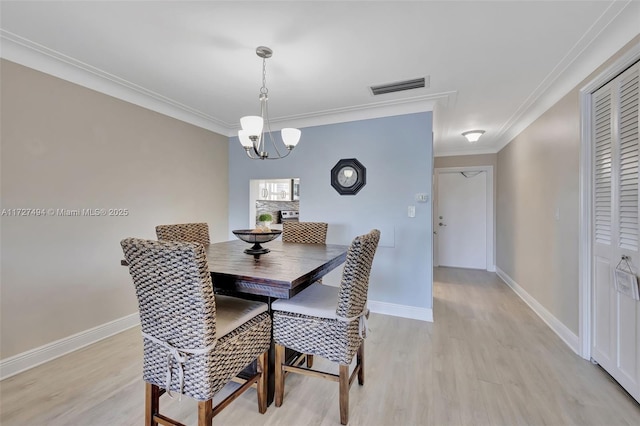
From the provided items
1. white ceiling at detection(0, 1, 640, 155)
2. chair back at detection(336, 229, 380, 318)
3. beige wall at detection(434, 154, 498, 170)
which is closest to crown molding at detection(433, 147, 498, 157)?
beige wall at detection(434, 154, 498, 170)

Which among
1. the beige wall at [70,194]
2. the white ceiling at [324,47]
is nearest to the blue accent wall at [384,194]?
the white ceiling at [324,47]

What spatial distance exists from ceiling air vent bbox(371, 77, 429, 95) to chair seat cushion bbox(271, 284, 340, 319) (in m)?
1.96

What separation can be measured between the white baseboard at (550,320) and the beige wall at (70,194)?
3968 mm

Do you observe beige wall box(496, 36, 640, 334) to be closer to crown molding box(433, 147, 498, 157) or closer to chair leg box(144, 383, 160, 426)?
crown molding box(433, 147, 498, 157)

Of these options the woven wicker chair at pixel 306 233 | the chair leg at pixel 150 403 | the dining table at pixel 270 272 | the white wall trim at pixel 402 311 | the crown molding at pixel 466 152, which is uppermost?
the crown molding at pixel 466 152

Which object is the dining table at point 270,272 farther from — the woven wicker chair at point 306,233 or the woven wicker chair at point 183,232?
the woven wicker chair at point 306,233

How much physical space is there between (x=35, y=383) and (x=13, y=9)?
235 centimetres

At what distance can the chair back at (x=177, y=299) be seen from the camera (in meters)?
1.09

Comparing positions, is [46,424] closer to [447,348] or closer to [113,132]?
[113,132]

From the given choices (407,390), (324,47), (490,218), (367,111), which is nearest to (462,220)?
(490,218)

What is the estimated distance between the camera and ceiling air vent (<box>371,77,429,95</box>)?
2.48 m

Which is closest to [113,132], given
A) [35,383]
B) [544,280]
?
[35,383]

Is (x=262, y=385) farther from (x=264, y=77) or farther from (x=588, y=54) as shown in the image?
(x=588, y=54)

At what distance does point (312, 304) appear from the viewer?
158cm
